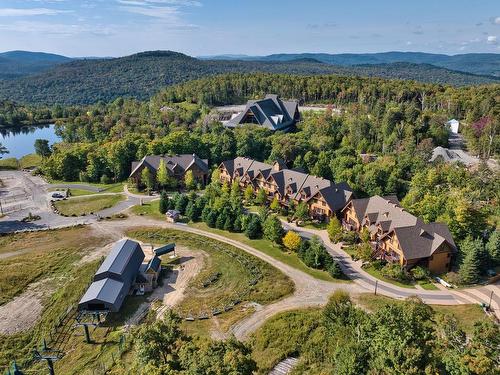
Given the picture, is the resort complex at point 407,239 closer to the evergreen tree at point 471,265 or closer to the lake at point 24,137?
the evergreen tree at point 471,265

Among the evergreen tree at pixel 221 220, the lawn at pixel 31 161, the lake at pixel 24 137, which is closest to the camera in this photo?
the evergreen tree at pixel 221 220

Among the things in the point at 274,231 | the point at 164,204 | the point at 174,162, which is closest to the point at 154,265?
the point at 274,231

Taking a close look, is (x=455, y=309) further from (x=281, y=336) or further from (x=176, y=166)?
(x=176, y=166)

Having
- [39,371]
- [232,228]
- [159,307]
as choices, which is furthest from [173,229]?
[39,371]

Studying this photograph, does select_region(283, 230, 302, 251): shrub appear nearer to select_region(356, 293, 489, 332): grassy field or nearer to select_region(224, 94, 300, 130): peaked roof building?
select_region(356, 293, 489, 332): grassy field

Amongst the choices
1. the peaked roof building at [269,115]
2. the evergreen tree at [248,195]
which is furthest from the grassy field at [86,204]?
the peaked roof building at [269,115]

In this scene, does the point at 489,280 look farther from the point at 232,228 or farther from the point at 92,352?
the point at 92,352

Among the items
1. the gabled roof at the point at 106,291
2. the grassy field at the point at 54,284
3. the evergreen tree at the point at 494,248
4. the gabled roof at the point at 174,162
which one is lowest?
the grassy field at the point at 54,284
